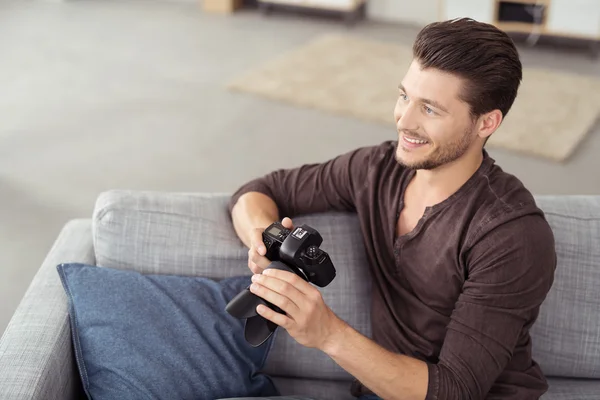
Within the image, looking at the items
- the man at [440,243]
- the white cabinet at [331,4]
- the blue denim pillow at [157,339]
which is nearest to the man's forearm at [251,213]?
the man at [440,243]

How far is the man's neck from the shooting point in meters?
1.57

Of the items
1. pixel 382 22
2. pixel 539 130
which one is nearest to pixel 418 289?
pixel 539 130

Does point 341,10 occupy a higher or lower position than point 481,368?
lower

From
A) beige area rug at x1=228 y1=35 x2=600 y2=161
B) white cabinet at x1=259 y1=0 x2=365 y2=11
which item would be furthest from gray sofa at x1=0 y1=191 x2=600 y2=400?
white cabinet at x1=259 y1=0 x2=365 y2=11

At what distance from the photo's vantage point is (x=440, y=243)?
1545 millimetres

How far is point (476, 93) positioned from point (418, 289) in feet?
1.41

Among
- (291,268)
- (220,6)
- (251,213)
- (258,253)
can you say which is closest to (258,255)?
(258,253)

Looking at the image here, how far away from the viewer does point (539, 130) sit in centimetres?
401

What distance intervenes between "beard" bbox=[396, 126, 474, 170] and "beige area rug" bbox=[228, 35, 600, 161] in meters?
2.38

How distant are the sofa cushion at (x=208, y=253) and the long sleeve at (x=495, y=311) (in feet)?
1.19

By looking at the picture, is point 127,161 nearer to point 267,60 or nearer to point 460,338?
point 267,60

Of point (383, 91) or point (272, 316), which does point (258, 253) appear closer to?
point (272, 316)

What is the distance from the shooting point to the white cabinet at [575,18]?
5039 mm

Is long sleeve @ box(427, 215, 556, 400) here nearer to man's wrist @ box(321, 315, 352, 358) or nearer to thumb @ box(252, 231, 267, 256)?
man's wrist @ box(321, 315, 352, 358)
